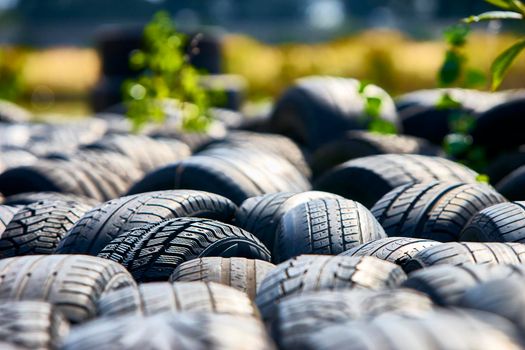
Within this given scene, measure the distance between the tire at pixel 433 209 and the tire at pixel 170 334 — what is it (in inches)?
63.6

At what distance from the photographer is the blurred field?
1511 cm

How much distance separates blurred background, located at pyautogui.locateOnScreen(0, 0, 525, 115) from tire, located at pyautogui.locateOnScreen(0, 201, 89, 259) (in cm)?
380

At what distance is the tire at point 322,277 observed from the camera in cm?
231

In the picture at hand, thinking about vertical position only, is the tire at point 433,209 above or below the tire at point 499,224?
below

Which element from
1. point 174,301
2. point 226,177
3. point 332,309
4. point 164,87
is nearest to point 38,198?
point 226,177

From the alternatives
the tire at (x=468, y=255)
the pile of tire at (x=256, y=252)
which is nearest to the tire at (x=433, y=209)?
the pile of tire at (x=256, y=252)

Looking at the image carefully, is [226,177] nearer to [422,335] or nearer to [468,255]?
[468,255]

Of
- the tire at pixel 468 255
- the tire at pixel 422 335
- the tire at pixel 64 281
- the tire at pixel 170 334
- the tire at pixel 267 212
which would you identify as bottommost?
the tire at pixel 267 212

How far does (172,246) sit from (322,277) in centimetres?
73

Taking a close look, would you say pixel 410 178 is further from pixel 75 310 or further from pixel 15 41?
pixel 15 41

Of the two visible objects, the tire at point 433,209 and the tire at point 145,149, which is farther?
the tire at point 145,149

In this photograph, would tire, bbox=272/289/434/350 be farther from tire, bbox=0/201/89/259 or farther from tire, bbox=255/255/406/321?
tire, bbox=0/201/89/259

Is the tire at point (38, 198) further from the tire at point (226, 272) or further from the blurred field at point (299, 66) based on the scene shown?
the blurred field at point (299, 66)

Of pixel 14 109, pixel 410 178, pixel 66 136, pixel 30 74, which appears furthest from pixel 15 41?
pixel 410 178
